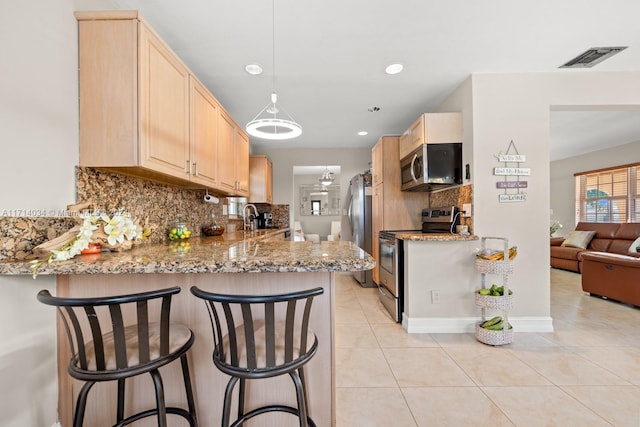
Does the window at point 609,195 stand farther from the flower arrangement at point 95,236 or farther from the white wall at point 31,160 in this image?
the white wall at point 31,160

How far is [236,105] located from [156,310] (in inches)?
107

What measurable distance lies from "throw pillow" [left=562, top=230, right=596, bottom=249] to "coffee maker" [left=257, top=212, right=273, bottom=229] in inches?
236

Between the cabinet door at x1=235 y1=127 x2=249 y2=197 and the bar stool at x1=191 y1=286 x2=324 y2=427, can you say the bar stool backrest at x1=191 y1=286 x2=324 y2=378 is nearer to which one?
the bar stool at x1=191 y1=286 x2=324 y2=427

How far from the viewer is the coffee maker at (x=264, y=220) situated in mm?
5156

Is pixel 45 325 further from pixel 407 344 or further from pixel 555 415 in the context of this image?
pixel 555 415

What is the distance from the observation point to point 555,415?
1555 mm

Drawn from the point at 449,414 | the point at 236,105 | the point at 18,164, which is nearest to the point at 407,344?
the point at 449,414

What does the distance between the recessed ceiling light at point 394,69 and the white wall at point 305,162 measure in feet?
9.36

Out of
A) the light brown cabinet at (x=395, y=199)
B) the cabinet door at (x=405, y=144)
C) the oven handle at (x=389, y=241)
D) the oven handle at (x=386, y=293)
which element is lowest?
the oven handle at (x=386, y=293)

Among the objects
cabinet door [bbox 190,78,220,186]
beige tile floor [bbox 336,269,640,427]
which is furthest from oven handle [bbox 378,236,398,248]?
cabinet door [bbox 190,78,220,186]

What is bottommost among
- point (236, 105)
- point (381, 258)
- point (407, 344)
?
point (407, 344)

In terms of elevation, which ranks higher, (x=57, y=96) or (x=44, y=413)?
(x=57, y=96)

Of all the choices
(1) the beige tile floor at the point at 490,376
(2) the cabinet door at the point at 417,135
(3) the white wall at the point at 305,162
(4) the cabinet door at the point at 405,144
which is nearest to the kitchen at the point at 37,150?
(1) the beige tile floor at the point at 490,376

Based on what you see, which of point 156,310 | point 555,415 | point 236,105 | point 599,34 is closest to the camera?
point 156,310
